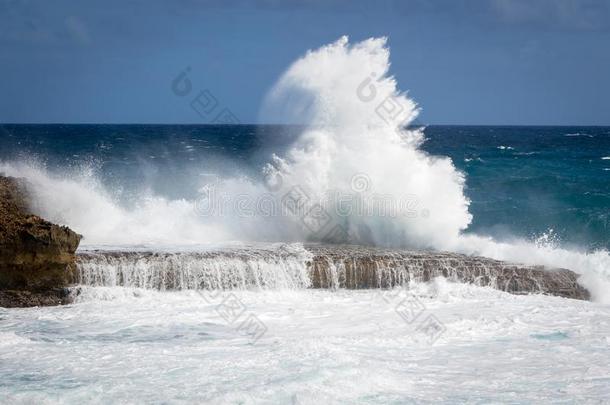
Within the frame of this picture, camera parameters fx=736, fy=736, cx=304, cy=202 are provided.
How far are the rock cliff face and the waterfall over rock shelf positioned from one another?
0.51m

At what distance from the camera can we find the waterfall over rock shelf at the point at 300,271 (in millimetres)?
12734

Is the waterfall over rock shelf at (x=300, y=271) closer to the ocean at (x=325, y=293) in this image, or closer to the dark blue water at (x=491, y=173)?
the ocean at (x=325, y=293)

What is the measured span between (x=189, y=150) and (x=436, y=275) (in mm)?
37420

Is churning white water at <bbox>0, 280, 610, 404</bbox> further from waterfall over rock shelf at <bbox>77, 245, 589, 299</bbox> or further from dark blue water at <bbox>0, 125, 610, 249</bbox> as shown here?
dark blue water at <bbox>0, 125, 610, 249</bbox>

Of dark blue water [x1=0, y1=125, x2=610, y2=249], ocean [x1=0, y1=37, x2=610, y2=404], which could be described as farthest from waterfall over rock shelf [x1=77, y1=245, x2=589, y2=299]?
dark blue water [x1=0, y1=125, x2=610, y2=249]

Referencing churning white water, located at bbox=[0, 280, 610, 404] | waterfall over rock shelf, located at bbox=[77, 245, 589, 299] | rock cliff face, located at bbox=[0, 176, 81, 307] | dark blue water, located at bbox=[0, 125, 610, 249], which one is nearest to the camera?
churning white water, located at bbox=[0, 280, 610, 404]

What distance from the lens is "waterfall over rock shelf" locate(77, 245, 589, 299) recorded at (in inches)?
501

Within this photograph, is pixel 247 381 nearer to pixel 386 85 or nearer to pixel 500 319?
pixel 500 319

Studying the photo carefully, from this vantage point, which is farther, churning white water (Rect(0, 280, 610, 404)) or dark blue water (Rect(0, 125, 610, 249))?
dark blue water (Rect(0, 125, 610, 249))

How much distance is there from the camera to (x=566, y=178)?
99.1 ft

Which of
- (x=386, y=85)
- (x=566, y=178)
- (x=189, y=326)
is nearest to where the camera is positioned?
(x=189, y=326)

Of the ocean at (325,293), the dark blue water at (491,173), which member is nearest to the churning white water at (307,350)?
the ocean at (325,293)

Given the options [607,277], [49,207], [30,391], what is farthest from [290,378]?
[49,207]

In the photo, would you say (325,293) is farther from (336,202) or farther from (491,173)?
(491,173)
